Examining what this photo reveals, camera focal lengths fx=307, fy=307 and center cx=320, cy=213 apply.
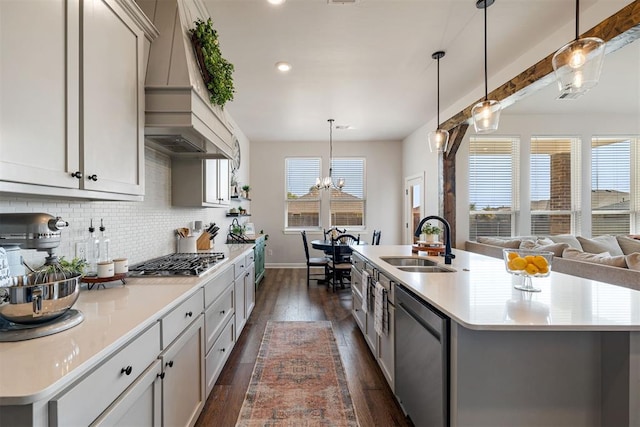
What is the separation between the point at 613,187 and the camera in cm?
536

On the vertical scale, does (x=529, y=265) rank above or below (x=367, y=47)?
below

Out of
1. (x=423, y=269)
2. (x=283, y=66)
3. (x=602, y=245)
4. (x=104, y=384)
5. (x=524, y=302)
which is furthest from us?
(x=602, y=245)

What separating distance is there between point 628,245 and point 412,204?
337 cm

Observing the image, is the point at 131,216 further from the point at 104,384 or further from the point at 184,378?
the point at 104,384

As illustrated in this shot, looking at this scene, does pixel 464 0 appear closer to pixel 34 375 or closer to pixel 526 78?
pixel 526 78

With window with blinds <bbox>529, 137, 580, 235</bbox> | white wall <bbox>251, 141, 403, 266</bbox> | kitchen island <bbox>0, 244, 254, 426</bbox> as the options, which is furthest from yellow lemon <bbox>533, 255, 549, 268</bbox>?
white wall <bbox>251, 141, 403, 266</bbox>

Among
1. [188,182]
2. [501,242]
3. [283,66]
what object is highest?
[283,66]

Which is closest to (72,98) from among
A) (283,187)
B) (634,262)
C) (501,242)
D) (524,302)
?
(524,302)

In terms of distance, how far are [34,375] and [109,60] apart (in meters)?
1.42

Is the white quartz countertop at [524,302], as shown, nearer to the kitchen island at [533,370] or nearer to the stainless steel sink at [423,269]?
the kitchen island at [533,370]

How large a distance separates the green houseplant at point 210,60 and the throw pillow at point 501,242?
4.35m

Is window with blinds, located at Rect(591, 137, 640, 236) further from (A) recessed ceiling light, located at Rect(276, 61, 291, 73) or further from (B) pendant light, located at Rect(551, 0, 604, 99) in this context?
(A) recessed ceiling light, located at Rect(276, 61, 291, 73)

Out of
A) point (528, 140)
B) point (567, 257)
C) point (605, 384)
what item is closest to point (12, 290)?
point (605, 384)

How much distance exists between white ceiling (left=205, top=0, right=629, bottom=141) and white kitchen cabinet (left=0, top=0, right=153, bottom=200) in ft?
3.87
